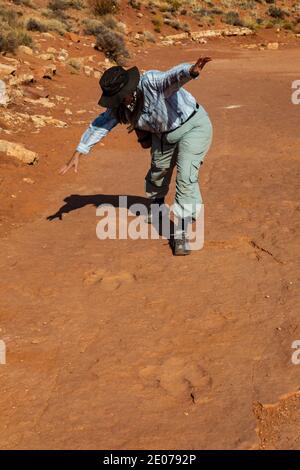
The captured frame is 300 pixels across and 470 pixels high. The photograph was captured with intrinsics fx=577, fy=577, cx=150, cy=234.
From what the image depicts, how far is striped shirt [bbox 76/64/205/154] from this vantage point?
381 cm

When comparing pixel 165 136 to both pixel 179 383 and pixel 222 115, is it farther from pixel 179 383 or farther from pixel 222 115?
pixel 222 115

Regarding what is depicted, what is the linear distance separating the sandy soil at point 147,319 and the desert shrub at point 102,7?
16.9 metres

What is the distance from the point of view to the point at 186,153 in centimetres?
423

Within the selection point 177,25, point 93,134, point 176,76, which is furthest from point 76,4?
point 176,76

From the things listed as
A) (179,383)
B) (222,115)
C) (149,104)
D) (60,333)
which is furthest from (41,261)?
(222,115)

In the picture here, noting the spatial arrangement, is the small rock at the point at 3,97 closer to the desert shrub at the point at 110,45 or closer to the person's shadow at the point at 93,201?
the person's shadow at the point at 93,201

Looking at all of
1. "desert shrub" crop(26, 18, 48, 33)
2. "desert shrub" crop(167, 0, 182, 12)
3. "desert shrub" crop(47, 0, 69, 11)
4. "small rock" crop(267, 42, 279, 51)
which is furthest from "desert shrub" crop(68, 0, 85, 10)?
"small rock" crop(267, 42, 279, 51)

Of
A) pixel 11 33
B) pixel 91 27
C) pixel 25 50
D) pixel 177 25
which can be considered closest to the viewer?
pixel 11 33

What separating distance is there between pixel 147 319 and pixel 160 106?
1.50 meters

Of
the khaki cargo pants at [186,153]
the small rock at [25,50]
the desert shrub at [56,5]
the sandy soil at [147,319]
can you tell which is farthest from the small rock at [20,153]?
the desert shrub at [56,5]

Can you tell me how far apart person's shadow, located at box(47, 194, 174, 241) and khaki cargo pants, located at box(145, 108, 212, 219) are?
131 cm

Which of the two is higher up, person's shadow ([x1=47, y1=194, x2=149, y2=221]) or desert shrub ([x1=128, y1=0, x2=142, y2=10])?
person's shadow ([x1=47, y1=194, x2=149, y2=221])

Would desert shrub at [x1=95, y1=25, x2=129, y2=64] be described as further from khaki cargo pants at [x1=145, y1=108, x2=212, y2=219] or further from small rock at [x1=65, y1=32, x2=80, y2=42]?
khaki cargo pants at [x1=145, y1=108, x2=212, y2=219]

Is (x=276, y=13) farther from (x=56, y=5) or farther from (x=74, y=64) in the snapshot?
(x=74, y=64)
